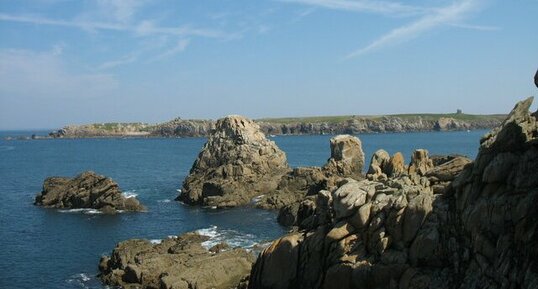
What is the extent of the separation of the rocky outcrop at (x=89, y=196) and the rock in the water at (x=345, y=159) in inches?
1222

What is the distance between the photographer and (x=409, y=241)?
3359cm

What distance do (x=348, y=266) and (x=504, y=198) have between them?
1044 centimetres

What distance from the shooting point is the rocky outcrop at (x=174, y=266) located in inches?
1762

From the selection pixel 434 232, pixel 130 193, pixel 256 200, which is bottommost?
pixel 130 193

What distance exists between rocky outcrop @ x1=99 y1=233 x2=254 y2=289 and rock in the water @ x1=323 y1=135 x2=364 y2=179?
3994 centimetres

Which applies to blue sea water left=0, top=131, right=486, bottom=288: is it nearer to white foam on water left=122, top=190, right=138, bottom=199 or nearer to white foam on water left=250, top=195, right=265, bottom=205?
white foam on water left=122, top=190, right=138, bottom=199

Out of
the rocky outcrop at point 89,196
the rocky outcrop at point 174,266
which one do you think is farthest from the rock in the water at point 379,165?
the rocky outcrop at point 89,196

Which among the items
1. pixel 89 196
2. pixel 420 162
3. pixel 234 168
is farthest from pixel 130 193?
pixel 420 162

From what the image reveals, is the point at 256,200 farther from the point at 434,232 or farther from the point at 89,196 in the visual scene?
the point at 434,232


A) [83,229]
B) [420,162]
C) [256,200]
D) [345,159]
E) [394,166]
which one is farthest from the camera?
[345,159]

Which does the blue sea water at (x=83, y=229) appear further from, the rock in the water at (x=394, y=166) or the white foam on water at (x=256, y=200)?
the rock in the water at (x=394, y=166)

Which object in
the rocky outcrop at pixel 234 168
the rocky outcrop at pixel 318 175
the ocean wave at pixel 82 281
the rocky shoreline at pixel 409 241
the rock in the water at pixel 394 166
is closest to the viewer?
the rocky shoreline at pixel 409 241

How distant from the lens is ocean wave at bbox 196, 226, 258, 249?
202ft

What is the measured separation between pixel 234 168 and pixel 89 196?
2427cm
